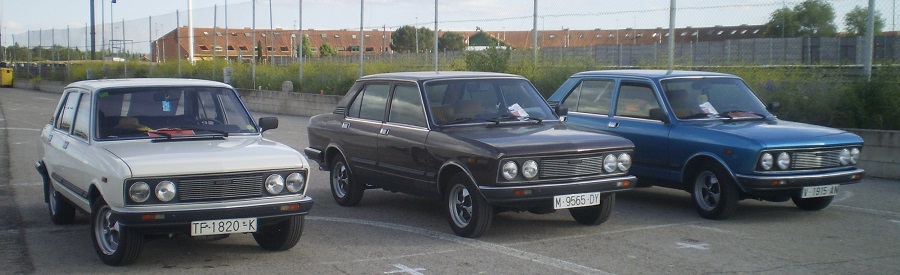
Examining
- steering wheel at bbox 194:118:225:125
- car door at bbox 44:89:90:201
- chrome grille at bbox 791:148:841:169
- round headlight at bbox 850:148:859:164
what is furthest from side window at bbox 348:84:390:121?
round headlight at bbox 850:148:859:164

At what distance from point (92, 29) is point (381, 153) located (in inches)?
1873

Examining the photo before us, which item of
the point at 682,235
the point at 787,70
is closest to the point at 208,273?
the point at 682,235

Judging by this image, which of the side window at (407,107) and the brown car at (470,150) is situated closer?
the brown car at (470,150)

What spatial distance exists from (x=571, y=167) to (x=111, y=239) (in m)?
3.86

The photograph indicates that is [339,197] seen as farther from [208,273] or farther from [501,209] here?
[208,273]

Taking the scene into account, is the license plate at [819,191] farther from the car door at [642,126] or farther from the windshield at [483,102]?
the windshield at [483,102]

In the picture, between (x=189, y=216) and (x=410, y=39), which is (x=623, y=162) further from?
(x=410, y=39)

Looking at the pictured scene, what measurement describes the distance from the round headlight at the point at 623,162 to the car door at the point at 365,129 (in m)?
2.58

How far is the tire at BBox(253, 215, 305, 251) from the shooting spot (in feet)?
25.0

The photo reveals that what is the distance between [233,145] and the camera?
7742 mm

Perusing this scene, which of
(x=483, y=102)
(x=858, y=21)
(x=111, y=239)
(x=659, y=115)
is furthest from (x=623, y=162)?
(x=858, y=21)

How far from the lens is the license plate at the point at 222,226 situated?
6.88m

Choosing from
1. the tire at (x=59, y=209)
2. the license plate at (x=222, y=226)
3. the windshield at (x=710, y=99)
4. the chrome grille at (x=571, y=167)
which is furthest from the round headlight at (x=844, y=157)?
the tire at (x=59, y=209)

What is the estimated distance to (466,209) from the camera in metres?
8.41
